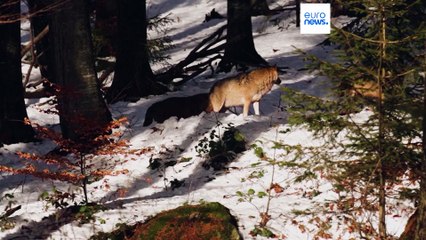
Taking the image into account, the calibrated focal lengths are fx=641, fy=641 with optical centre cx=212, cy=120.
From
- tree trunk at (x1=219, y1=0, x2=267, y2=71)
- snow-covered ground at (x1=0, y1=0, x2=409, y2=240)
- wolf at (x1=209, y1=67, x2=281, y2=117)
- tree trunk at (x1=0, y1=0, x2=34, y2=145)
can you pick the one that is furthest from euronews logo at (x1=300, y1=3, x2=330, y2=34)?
tree trunk at (x1=219, y1=0, x2=267, y2=71)

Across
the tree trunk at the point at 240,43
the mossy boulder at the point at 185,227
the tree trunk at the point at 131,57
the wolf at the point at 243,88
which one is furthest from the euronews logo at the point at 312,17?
the tree trunk at the point at 240,43

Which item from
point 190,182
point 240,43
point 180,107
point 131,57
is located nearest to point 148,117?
point 180,107

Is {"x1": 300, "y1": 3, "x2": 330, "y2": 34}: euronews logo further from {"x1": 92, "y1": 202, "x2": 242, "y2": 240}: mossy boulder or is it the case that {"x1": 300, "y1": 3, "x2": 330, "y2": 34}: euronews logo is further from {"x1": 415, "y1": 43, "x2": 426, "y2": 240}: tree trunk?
{"x1": 415, "y1": 43, "x2": 426, "y2": 240}: tree trunk

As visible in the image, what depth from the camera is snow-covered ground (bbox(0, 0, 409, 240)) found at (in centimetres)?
818

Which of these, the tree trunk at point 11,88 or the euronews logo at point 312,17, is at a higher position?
the euronews logo at point 312,17

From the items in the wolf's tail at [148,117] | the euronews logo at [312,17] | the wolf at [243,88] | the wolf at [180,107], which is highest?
the euronews logo at [312,17]

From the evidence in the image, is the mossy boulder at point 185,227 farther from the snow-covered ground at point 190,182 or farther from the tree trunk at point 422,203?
the tree trunk at point 422,203

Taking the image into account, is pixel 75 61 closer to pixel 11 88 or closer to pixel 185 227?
pixel 11 88

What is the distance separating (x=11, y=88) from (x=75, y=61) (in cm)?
205

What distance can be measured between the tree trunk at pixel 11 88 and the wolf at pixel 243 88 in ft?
13.5

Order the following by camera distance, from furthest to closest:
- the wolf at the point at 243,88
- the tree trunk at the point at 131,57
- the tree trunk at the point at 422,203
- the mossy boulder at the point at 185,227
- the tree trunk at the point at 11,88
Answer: the tree trunk at the point at 131,57, the tree trunk at the point at 11,88, the wolf at the point at 243,88, the mossy boulder at the point at 185,227, the tree trunk at the point at 422,203

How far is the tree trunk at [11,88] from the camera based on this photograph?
43.9 feet

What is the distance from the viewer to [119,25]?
1669cm

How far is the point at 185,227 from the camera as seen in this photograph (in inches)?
297
